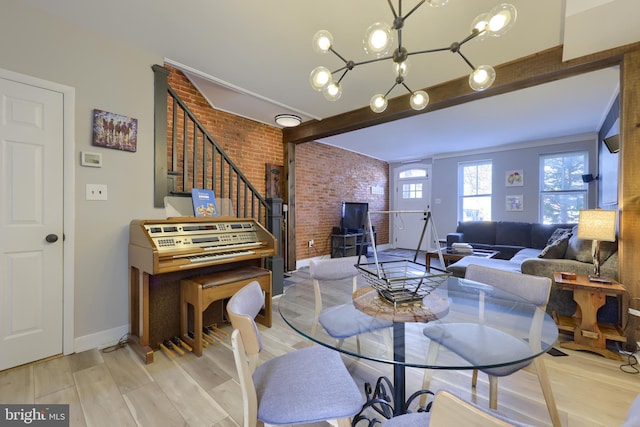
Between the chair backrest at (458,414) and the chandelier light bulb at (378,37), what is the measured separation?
1.42 meters

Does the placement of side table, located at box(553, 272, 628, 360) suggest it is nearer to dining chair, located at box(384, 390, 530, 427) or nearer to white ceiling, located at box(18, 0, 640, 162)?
white ceiling, located at box(18, 0, 640, 162)

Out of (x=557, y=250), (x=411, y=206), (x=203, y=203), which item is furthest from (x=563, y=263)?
(x=411, y=206)

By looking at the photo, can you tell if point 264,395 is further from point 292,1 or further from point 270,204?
point 270,204

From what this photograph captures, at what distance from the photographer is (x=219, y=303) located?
106 inches

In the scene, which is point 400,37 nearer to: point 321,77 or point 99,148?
point 321,77

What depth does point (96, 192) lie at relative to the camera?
2170 mm

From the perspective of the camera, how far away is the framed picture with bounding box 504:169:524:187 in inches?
224

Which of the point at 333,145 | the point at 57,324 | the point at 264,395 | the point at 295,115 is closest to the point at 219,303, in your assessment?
the point at 57,324

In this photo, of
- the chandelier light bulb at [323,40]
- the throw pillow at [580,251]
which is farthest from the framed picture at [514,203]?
the chandelier light bulb at [323,40]

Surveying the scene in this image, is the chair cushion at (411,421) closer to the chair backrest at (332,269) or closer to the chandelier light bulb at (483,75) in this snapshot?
the chair backrest at (332,269)

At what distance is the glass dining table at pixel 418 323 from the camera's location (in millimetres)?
1031

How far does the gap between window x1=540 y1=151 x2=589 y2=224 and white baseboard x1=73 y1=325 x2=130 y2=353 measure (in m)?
7.14

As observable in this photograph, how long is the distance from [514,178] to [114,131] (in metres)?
6.92

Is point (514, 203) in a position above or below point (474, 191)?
below
